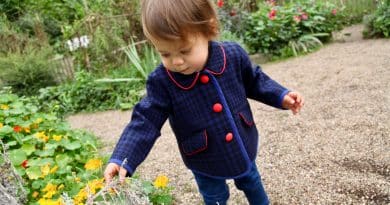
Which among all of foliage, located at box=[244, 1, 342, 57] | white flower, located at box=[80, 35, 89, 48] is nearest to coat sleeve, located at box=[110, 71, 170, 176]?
white flower, located at box=[80, 35, 89, 48]

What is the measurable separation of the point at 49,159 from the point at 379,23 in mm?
5071

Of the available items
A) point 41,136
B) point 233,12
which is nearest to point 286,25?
point 233,12

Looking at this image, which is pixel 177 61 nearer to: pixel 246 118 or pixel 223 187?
pixel 246 118

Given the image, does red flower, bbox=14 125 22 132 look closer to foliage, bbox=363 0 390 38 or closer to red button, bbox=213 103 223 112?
red button, bbox=213 103 223 112

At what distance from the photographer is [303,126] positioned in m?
3.15

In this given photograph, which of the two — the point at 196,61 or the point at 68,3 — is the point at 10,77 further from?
the point at 196,61

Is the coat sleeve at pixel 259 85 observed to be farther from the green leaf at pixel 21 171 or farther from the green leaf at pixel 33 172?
the green leaf at pixel 21 171

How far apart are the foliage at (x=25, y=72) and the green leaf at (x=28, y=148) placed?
3392 mm

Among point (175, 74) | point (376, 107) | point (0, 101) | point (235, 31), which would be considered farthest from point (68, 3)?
point (175, 74)

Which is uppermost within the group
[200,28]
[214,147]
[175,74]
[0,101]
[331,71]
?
[200,28]

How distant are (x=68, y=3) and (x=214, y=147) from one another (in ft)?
24.8

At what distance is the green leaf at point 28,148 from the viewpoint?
96.4 inches

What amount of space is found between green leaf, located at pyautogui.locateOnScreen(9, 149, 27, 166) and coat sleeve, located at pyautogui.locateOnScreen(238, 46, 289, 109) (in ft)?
4.81

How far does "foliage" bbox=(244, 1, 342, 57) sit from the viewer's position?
5.87 m
